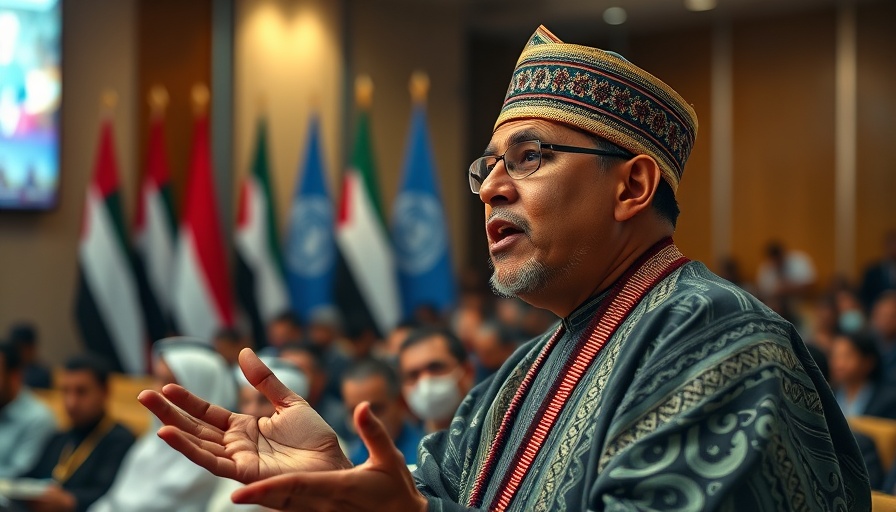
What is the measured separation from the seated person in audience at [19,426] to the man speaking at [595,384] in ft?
15.4

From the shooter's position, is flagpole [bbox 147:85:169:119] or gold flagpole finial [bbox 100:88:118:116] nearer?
gold flagpole finial [bbox 100:88:118:116]

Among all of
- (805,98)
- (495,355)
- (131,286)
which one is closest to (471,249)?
(805,98)

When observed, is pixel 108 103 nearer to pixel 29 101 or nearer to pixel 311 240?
pixel 29 101

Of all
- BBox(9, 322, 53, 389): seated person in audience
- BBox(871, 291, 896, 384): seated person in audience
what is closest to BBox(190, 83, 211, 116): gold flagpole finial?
BBox(9, 322, 53, 389): seated person in audience

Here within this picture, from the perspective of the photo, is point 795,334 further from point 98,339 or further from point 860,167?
point 860,167

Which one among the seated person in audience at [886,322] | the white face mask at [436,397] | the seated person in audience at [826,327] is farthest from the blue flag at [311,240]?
the white face mask at [436,397]

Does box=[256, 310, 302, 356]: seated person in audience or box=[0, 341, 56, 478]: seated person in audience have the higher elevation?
box=[256, 310, 302, 356]: seated person in audience

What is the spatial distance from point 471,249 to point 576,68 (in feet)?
37.9

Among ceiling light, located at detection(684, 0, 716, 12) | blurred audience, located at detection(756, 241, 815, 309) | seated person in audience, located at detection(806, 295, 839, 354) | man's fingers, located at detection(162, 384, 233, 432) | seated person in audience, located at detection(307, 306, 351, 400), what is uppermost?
ceiling light, located at detection(684, 0, 716, 12)

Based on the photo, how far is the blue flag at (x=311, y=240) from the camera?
9.34m

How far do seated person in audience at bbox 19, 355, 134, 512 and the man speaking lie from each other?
3.61 m

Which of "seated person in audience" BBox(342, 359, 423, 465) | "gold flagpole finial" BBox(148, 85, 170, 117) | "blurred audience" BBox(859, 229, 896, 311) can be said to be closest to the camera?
"seated person in audience" BBox(342, 359, 423, 465)

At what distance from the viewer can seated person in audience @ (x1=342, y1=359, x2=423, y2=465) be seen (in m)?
4.15

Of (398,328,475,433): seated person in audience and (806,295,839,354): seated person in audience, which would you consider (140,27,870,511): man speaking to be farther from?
(806,295,839,354): seated person in audience
